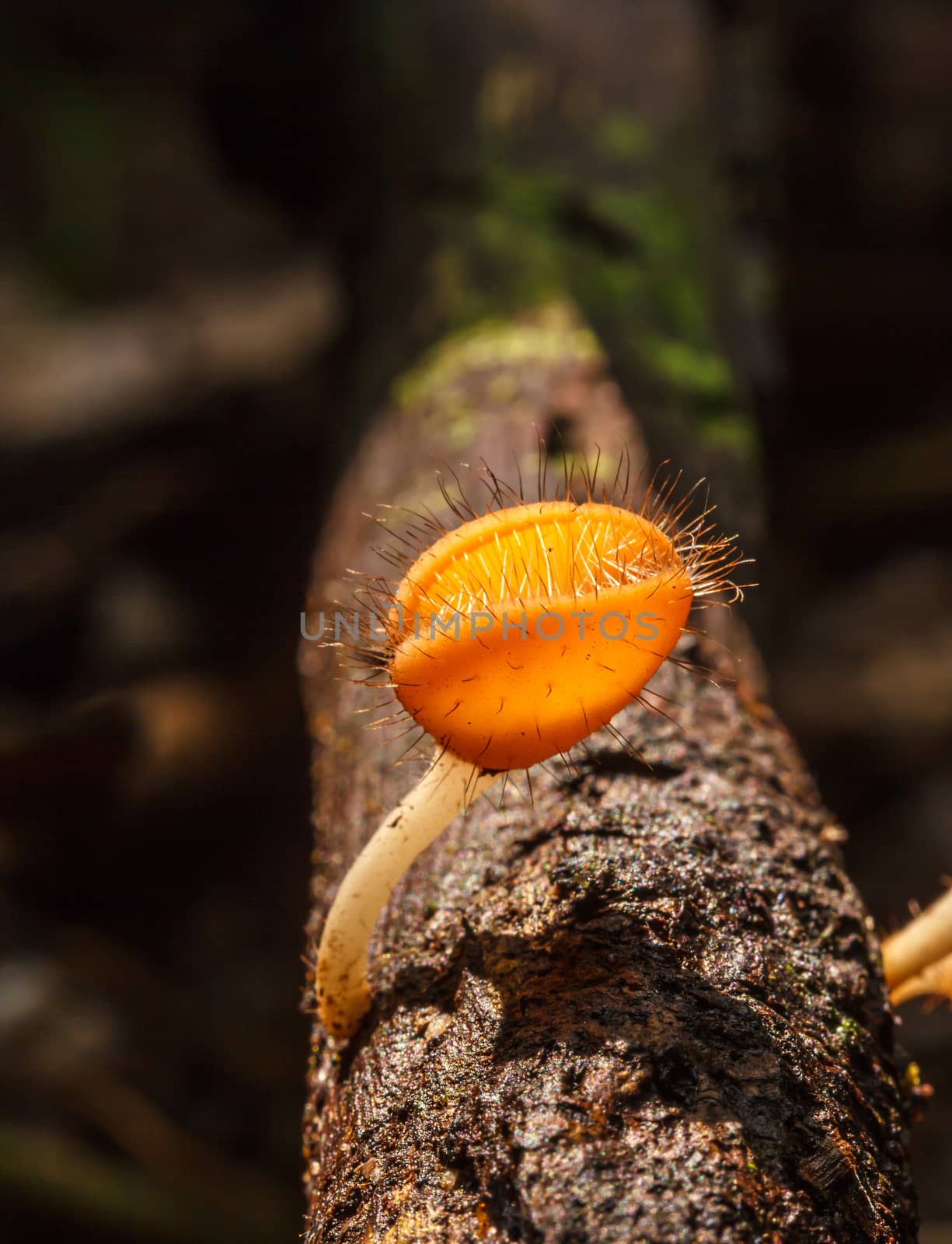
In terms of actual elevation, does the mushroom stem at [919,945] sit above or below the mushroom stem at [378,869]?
below

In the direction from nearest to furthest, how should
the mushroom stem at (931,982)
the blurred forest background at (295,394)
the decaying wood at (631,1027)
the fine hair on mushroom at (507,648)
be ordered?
the decaying wood at (631,1027) < the fine hair on mushroom at (507,648) < the mushroom stem at (931,982) < the blurred forest background at (295,394)

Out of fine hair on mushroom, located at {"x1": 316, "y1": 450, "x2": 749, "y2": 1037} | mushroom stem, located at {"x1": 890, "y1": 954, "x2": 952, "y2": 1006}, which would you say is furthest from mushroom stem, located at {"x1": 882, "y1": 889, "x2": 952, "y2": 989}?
fine hair on mushroom, located at {"x1": 316, "y1": 450, "x2": 749, "y2": 1037}

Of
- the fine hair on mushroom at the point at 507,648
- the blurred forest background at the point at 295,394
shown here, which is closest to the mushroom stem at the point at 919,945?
the fine hair on mushroom at the point at 507,648

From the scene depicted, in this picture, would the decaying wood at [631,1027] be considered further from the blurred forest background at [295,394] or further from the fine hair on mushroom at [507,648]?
the blurred forest background at [295,394]

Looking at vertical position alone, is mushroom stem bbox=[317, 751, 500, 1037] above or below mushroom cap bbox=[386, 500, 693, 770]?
below

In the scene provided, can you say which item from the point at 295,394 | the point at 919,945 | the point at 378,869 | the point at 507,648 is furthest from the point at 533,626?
the point at 295,394

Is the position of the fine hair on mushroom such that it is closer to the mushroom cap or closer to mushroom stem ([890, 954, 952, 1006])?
Answer: the mushroom cap
